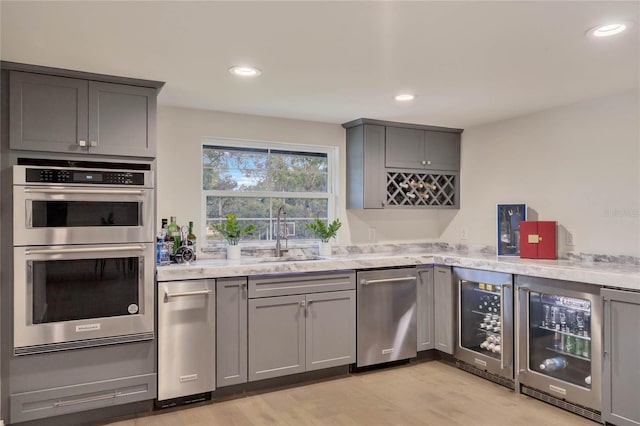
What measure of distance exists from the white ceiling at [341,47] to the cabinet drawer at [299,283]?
1.37 metres

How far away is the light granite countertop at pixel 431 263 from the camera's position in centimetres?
290

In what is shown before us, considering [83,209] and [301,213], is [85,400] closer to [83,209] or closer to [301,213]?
[83,209]

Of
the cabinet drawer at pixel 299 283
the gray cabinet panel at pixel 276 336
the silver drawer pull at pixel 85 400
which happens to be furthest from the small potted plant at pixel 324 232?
the silver drawer pull at pixel 85 400

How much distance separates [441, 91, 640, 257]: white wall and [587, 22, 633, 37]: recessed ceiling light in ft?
4.39

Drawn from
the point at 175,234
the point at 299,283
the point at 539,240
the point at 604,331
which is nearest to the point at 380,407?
the point at 299,283

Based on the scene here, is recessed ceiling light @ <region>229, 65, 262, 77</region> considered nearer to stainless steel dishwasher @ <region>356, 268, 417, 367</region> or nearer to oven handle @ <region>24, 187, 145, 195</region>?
oven handle @ <region>24, 187, 145, 195</region>

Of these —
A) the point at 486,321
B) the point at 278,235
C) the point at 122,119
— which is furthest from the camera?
the point at 278,235

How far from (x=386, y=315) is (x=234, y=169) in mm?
1848

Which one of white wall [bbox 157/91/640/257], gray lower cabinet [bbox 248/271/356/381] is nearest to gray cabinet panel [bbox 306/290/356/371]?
gray lower cabinet [bbox 248/271/356/381]

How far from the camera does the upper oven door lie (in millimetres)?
2711

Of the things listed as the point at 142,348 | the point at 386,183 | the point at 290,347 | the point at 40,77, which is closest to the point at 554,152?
the point at 386,183

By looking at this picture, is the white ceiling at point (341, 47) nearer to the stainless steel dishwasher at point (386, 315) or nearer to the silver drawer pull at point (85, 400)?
the stainless steel dishwasher at point (386, 315)

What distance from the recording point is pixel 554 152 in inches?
153

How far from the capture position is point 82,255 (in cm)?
285
